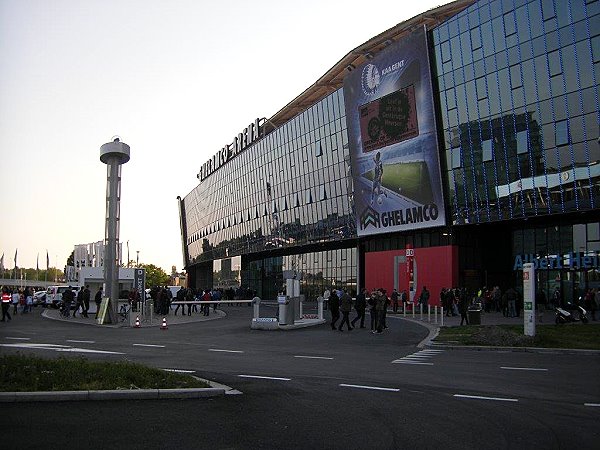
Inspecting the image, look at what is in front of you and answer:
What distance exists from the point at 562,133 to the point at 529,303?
20.7 m

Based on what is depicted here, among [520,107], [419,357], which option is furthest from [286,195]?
[419,357]

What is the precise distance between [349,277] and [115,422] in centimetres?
5394

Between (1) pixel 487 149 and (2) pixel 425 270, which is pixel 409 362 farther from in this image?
(2) pixel 425 270

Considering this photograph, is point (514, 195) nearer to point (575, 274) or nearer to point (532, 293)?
point (575, 274)

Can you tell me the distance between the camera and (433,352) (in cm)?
1866

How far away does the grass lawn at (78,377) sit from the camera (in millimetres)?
9641

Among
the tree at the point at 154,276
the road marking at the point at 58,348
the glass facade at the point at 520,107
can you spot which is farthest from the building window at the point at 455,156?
the tree at the point at 154,276

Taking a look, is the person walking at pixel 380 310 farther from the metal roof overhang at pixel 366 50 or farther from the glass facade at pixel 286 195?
the glass facade at pixel 286 195

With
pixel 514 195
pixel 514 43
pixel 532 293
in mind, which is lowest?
pixel 532 293

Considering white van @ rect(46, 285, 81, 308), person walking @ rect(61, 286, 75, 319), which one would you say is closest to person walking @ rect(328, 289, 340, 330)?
person walking @ rect(61, 286, 75, 319)

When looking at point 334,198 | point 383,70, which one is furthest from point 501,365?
point 334,198

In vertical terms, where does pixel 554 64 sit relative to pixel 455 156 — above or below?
above

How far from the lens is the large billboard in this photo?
4700 centimetres

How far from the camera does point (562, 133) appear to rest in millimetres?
38062
